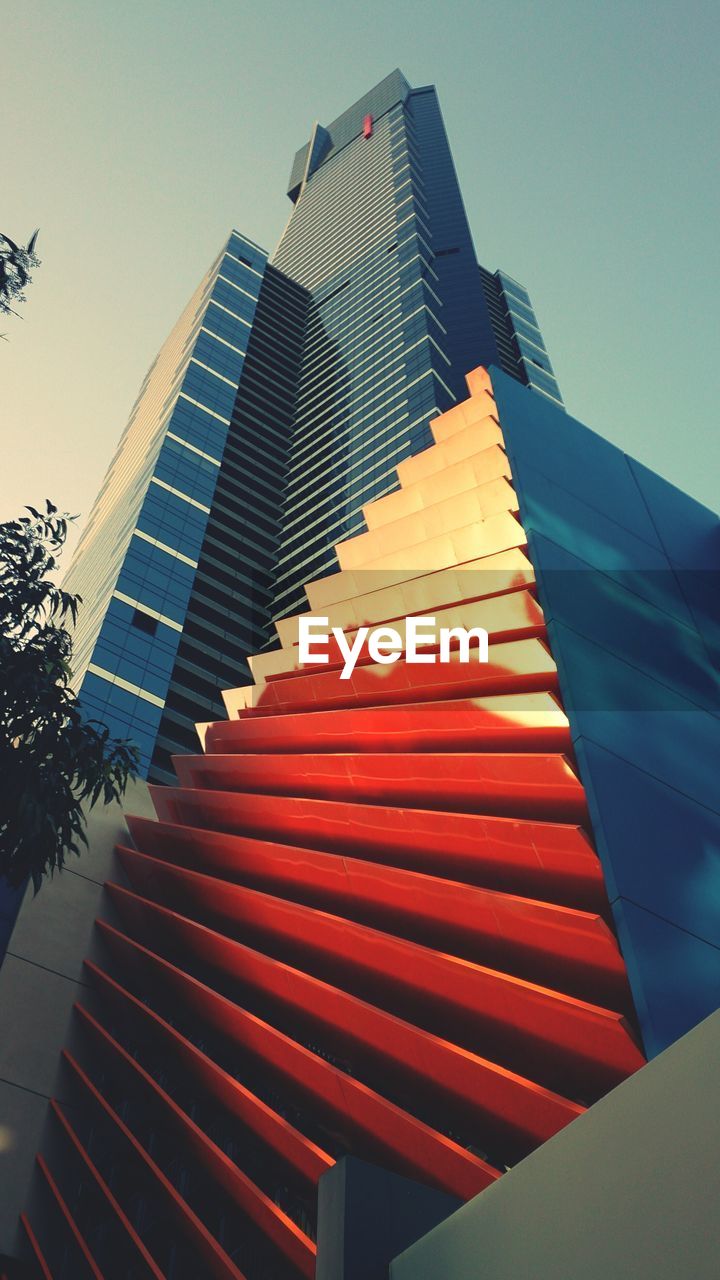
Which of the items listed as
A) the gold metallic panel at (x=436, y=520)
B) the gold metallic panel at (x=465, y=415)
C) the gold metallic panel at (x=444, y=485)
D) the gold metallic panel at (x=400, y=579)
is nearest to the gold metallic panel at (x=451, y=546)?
the gold metallic panel at (x=436, y=520)

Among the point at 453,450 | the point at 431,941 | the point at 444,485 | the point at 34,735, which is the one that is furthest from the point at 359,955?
the point at 453,450

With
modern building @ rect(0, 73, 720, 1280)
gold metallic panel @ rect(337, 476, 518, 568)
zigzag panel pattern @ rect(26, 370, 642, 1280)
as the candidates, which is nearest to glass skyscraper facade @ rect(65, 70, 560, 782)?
gold metallic panel @ rect(337, 476, 518, 568)

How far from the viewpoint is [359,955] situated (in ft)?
37.6

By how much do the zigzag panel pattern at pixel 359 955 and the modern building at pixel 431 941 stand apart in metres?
0.05

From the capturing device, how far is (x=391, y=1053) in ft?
33.3

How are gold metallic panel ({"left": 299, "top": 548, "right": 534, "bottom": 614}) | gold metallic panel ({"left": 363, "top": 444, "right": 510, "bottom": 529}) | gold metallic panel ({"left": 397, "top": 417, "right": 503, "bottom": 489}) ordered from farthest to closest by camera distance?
gold metallic panel ({"left": 397, "top": 417, "right": 503, "bottom": 489}) → gold metallic panel ({"left": 363, "top": 444, "right": 510, "bottom": 529}) → gold metallic panel ({"left": 299, "top": 548, "right": 534, "bottom": 614})

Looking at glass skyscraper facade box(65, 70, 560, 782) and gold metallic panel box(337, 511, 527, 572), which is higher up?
glass skyscraper facade box(65, 70, 560, 782)

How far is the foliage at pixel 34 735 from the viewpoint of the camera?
359 inches

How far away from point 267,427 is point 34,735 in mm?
90632

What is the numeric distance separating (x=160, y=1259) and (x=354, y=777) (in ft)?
23.0

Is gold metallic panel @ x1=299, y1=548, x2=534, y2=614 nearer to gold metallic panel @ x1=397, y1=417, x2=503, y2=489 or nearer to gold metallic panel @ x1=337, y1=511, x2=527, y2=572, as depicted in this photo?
gold metallic panel @ x1=337, y1=511, x2=527, y2=572

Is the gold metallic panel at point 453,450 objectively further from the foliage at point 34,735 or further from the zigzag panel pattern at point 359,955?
the foliage at point 34,735

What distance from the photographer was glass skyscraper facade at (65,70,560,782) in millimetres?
61688

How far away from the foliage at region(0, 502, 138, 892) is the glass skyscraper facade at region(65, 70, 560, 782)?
36.0 metres
